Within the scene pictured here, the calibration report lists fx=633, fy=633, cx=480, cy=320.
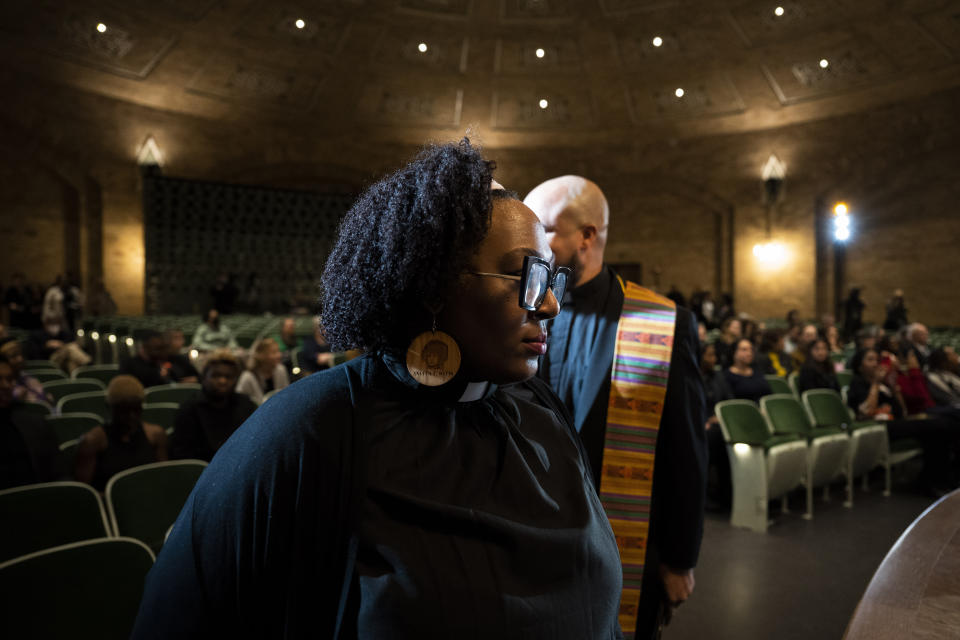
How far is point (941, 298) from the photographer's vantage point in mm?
16641

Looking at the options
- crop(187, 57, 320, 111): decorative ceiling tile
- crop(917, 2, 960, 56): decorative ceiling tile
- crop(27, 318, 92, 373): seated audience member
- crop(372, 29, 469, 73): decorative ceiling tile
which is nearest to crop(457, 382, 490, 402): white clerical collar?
crop(27, 318, 92, 373): seated audience member

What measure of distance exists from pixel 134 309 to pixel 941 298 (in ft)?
70.3

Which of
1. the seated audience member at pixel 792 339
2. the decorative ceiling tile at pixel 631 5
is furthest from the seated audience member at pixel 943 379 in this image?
the decorative ceiling tile at pixel 631 5

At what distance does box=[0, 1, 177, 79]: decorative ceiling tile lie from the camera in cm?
1409

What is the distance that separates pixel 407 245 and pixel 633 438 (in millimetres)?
1283

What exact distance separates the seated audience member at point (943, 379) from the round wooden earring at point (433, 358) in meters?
7.10

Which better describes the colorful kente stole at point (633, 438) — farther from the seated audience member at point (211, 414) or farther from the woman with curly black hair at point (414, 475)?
the seated audience member at point (211, 414)

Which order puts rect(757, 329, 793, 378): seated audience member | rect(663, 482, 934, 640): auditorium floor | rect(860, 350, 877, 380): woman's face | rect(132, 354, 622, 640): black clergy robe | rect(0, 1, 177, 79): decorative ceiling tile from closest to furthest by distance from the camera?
rect(132, 354, 622, 640): black clergy robe → rect(663, 482, 934, 640): auditorium floor → rect(860, 350, 877, 380): woman's face → rect(757, 329, 793, 378): seated audience member → rect(0, 1, 177, 79): decorative ceiling tile

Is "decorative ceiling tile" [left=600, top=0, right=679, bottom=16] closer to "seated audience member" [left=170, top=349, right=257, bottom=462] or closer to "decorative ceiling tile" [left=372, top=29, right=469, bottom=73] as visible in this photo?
"decorative ceiling tile" [left=372, top=29, right=469, bottom=73]

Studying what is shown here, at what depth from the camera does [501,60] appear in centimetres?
1856

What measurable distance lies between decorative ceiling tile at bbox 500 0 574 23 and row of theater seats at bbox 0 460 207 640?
56.1 feet

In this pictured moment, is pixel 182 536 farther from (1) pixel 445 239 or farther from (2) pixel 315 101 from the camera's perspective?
(2) pixel 315 101

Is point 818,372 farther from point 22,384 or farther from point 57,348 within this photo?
point 57,348

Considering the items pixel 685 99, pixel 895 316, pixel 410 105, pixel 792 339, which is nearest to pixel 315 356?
pixel 792 339
